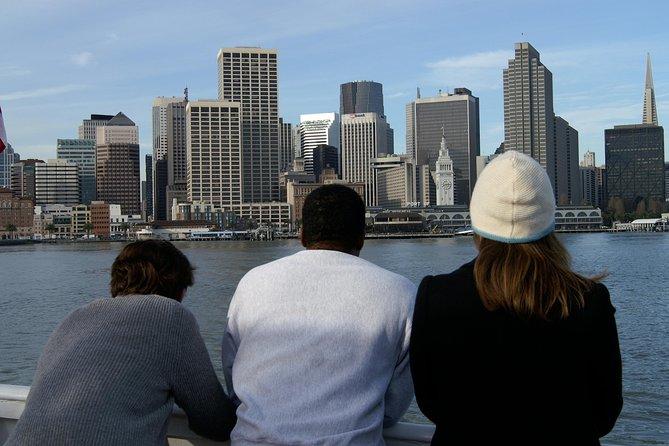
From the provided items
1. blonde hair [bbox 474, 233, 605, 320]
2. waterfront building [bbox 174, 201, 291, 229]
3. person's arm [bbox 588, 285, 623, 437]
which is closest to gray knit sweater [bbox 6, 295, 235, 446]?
blonde hair [bbox 474, 233, 605, 320]

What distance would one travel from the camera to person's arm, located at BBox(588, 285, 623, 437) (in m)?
2.40

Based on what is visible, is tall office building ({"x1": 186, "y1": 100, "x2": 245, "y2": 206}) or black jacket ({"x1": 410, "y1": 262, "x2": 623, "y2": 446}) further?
tall office building ({"x1": 186, "y1": 100, "x2": 245, "y2": 206})

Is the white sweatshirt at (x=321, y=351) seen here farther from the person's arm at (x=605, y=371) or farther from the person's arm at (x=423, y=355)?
the person's arm at (x=605, y=371)

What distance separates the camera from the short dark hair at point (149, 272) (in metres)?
3.30

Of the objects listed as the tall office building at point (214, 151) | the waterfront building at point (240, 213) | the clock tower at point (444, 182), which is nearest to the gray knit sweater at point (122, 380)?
the waterfront building at point (240, 213)

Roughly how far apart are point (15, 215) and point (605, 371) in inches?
7450

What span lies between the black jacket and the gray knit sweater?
1071mm

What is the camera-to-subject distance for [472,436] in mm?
2438

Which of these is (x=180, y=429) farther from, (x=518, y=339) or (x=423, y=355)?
(x=518, y=339)

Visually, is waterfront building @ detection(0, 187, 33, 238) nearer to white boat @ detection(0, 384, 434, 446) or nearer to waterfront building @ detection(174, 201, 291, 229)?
waterfront building @ detection(174, 201, 291, 229)

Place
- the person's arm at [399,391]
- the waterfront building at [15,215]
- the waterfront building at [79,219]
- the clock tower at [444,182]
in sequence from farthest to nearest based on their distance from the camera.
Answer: the clock tower at [444,182] → the waterfront building at [79,219] → the waterfront building at [15,215] → the person's arm at [399,391]

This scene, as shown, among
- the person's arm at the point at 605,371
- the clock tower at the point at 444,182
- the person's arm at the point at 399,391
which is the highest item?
the clock tower at the point at 444,182

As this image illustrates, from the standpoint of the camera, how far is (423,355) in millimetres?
2545

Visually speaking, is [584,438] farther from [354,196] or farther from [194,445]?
[194,445]
